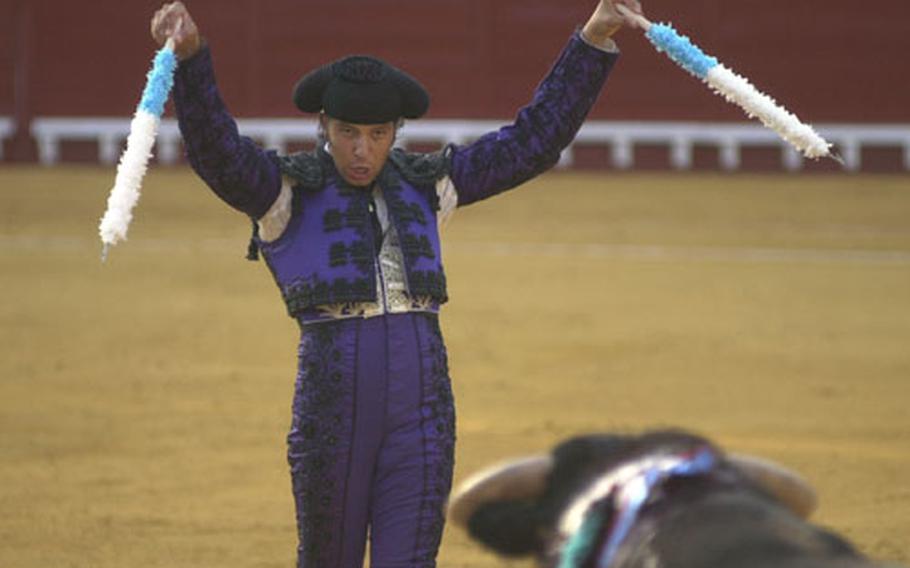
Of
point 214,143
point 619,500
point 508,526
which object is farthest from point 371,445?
point 619,500

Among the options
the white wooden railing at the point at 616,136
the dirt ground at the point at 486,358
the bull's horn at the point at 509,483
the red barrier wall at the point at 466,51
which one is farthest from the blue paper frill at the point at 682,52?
the white wooden railing at the point at 616,136

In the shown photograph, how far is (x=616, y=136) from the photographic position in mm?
17672

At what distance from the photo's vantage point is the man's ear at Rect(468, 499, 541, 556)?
6.95 ft

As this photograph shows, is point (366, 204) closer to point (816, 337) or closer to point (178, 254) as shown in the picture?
point (816, 337)

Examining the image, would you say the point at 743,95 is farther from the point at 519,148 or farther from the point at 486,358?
the point at 486,358

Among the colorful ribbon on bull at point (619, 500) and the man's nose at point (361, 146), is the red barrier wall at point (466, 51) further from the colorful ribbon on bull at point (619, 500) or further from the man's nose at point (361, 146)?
the colorful ribbon on bull at point (619, 500)

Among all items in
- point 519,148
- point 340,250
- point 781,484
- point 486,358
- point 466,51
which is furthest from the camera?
point 466,51

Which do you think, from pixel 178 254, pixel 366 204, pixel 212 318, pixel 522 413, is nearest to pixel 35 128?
pixel 178 254

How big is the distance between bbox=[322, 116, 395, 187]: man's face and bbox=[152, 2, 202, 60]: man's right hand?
0.28 m

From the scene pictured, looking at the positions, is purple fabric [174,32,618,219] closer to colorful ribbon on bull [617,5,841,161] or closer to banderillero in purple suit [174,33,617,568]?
banderillero in purple suit [174,33,617,568]

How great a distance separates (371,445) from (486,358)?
491 centimetres

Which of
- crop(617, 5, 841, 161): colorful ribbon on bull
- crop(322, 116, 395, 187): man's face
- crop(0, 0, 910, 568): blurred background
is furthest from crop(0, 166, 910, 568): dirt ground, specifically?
crop(617, 5, 841, 161): colorful ribbon on bull

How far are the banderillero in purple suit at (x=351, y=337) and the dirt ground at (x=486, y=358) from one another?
1688mm

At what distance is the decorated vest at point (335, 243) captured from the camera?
3332 millimetres
